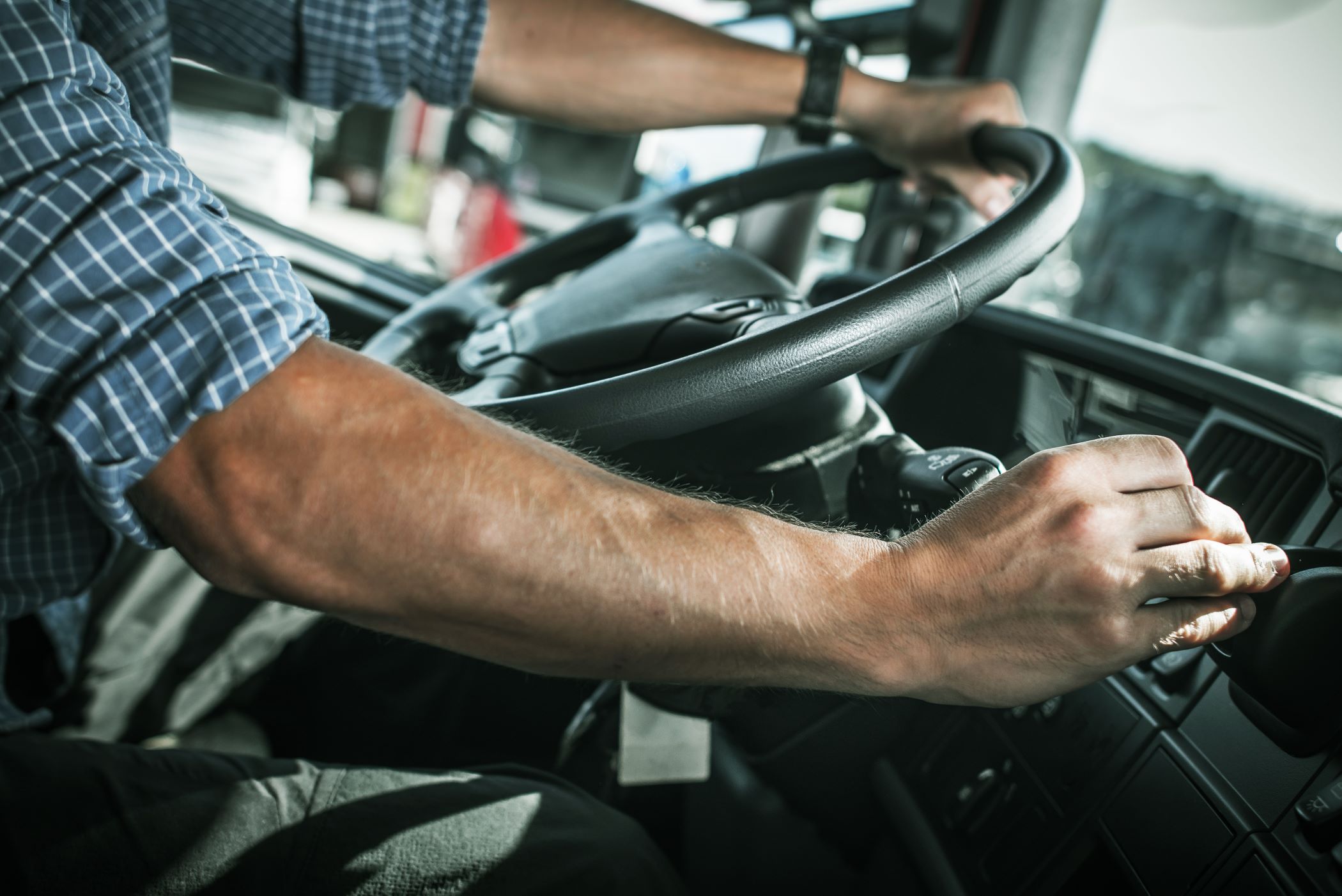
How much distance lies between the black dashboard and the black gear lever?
121mm

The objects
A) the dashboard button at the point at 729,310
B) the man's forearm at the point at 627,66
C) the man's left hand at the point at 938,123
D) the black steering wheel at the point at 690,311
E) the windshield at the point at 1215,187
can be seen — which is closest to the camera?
the black steering wheel at the point at 690,311

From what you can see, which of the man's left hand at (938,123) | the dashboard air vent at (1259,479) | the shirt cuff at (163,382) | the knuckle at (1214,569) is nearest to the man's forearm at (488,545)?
the shirt cuff at (163,382)

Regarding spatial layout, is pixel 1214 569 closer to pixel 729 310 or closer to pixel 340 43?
pixel 729 310

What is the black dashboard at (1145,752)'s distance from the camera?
0.55 meters

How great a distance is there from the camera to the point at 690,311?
76 cm

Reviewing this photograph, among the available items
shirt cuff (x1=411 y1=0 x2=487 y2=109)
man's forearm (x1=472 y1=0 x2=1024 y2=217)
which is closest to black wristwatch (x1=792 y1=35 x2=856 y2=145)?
man's forearm (x1=472 y1=0 x2=1024 y2=217)

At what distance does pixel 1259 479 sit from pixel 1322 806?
0.26m

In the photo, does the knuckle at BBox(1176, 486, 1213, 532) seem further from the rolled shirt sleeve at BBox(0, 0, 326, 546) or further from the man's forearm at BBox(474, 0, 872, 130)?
the man's forearm at BBox(474, 0, 872, 130)

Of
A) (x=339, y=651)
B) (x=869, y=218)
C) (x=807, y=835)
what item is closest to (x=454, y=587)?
(x=807, y=835)

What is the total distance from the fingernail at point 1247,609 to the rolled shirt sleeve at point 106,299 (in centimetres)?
55

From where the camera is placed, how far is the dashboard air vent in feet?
2.17

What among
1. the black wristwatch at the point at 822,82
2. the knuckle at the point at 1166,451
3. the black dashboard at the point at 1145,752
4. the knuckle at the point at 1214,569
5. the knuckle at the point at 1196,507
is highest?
the black wristwatch at the point at 822,82

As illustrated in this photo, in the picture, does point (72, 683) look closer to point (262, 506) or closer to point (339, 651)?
point (339, 651)

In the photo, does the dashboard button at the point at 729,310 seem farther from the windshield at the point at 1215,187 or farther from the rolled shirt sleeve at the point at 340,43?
the windshield at the point at 1215,187
